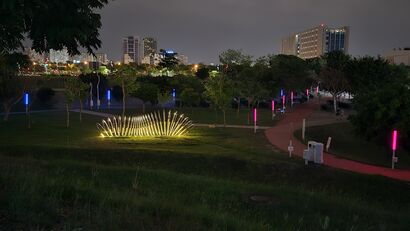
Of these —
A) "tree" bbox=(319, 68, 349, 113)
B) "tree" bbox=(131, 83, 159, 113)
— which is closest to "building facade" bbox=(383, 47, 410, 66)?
"tree" bbox=(319, 68, 349, 113)

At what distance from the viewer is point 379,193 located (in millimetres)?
19062

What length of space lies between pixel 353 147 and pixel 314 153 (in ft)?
40.0

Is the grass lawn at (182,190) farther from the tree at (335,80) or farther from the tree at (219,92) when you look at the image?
the tree at (335,80)

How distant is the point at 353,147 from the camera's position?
3431cm

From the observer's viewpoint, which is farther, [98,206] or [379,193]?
[379,193]

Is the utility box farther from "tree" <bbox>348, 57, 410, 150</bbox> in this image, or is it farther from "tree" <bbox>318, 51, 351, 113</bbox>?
"tree" <bbox>318, 51, 351, 113</bbox>

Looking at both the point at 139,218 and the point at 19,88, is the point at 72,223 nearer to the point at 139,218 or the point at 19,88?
the point at 139,218

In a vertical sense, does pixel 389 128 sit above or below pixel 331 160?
above

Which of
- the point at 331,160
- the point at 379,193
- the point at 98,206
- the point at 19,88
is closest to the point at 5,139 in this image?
the point at 19,88

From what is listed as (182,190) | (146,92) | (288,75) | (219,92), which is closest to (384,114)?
(219,92)

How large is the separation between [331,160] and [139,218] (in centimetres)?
2219

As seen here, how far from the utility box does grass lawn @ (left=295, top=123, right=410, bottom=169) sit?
5.93 metres

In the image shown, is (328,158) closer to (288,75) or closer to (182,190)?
(182,190)

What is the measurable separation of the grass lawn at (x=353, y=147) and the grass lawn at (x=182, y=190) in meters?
5.61
